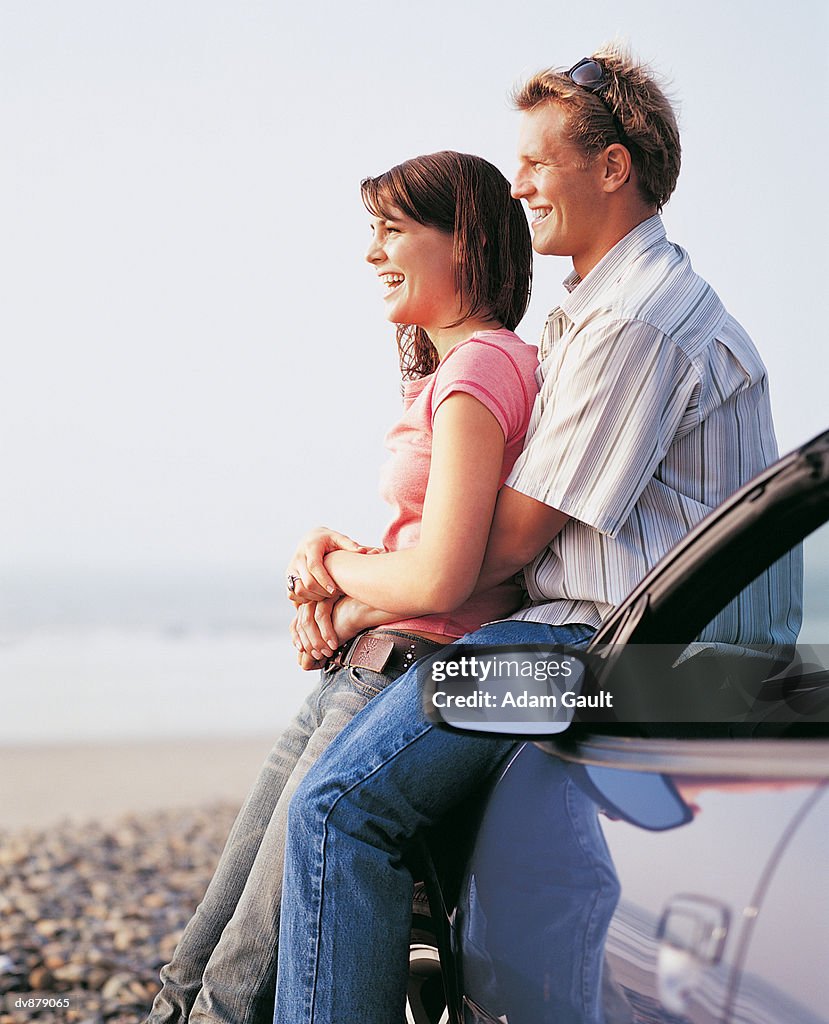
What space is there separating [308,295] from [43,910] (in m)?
14.3

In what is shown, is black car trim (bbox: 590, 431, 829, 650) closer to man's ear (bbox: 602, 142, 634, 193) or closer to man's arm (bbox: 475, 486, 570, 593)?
man's arm (bbox: 475, 486, 570, 593)

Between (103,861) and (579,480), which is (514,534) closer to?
(579,480)

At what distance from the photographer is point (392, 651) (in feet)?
5.42

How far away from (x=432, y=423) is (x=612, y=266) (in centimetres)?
35

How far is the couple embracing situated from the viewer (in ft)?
4.53

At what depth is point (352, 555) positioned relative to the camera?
1.76 meters

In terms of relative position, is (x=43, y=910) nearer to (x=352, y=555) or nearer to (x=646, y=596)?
(x=352, y=555)

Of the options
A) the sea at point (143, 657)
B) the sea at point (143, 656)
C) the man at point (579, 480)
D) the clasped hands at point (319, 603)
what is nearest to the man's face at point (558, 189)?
the man at point (579, 480)

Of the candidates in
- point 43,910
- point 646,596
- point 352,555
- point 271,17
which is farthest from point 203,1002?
point 271,17

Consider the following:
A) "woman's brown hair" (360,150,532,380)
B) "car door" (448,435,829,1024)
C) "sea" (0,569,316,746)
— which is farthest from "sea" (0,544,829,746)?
"car door" (448,435,829,1024)

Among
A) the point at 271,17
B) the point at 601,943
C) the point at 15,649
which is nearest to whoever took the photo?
the point at 601,943

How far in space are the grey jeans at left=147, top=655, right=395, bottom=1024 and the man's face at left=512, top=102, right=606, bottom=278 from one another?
697mm

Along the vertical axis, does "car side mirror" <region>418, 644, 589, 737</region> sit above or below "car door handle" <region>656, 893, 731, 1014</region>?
above

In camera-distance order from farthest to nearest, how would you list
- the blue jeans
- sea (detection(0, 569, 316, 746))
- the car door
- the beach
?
sea (detection(0, 569, 316, 746)), the beach, the blue jeans, the car door
